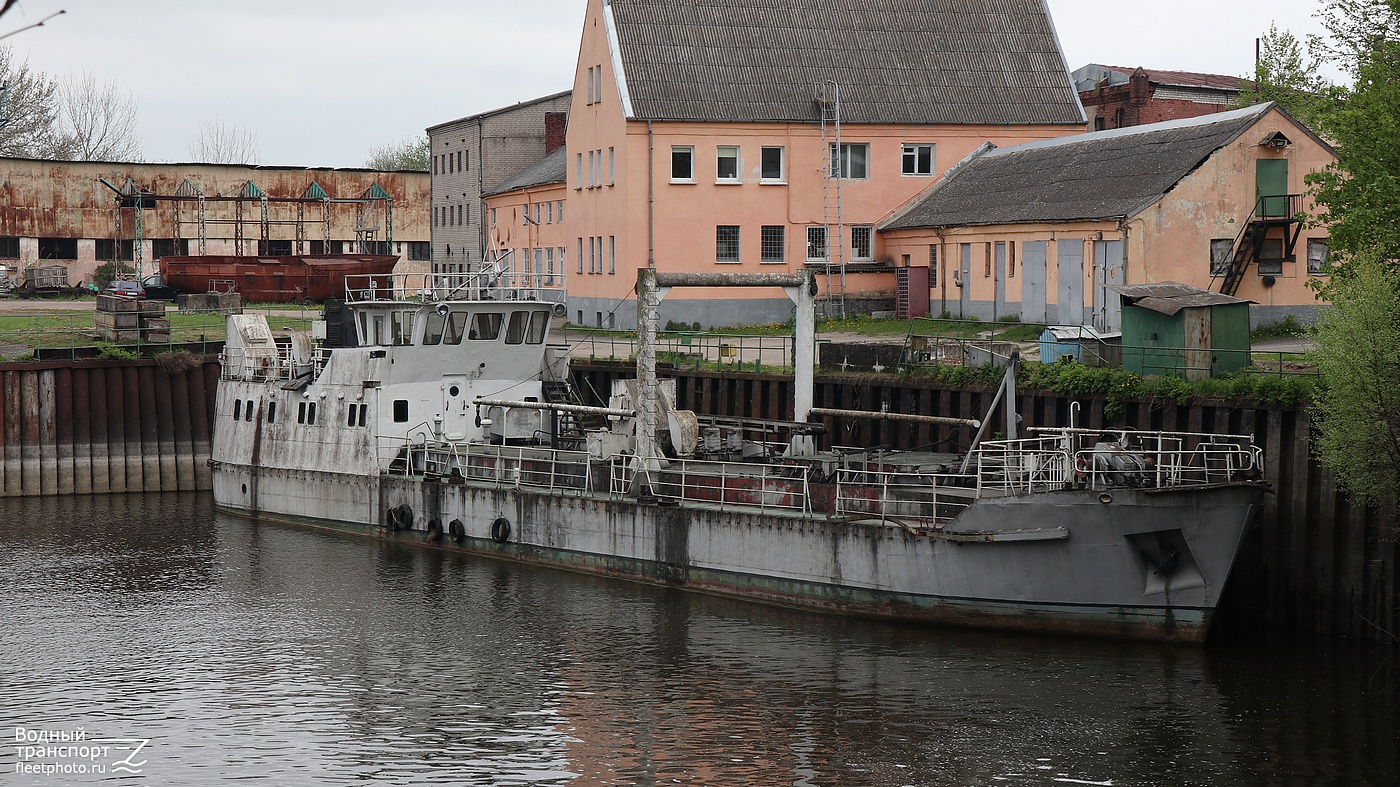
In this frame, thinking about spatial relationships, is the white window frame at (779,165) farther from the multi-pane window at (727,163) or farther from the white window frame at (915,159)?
the white window frame at (915,159)

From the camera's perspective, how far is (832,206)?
49250 millimetres

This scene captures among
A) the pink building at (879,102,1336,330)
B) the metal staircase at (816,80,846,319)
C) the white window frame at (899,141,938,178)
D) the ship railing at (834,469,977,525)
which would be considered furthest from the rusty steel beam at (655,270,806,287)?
the white window frame at (899,141,938,178)

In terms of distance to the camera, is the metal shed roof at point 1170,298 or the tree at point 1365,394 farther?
the metal shed roof at point 1170,298

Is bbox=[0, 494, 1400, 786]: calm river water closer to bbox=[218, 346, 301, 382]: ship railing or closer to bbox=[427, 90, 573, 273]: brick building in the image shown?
bbox=[218, 346, 301, 382]: ship railing

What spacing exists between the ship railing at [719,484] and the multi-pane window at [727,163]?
71.8 feet

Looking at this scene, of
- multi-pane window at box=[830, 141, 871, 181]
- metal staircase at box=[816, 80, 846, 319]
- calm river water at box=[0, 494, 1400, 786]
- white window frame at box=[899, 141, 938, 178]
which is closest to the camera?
calm river water at box=[0, 494, 1400, 786]

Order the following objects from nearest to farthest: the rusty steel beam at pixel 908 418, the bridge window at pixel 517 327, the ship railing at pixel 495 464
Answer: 1. the rusty steel beam at pixel 908 418
2. the ship railing at pixel 495 464
3. the bridge window at pixel 517 327

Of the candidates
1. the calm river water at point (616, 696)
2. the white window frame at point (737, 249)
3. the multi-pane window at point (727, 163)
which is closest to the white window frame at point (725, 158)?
the multi-pane window at point (727, 163)

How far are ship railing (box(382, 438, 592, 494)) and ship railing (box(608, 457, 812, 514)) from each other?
3.22 feet

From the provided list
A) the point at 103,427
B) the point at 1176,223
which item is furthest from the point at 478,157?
the point at 1176,223

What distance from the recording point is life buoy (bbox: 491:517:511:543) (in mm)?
29438

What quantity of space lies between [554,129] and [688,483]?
4335 centimetres

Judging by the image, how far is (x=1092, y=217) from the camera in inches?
1451

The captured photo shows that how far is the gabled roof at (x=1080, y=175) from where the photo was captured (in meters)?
37.0
